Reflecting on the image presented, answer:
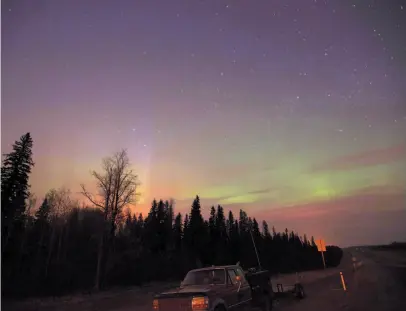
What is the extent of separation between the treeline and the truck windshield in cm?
2458

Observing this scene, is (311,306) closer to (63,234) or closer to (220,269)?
(220,269)

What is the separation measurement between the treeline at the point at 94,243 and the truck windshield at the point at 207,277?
24581 millimetres

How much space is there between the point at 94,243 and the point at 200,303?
48.2 m

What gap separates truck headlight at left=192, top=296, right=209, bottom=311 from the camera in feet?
28.0

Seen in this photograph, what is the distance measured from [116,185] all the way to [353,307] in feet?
104

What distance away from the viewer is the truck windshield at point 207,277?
1035 centimetres

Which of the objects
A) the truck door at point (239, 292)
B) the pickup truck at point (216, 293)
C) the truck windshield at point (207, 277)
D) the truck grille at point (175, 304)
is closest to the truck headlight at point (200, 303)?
the pickup truck at point (216, 293)

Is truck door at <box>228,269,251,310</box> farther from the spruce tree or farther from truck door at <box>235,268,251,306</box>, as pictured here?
the spruce tree

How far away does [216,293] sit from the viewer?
9.23 metres

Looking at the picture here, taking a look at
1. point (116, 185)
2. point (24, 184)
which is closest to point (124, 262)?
point (116, 185)

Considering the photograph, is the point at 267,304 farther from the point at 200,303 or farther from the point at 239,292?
the point at 200,303

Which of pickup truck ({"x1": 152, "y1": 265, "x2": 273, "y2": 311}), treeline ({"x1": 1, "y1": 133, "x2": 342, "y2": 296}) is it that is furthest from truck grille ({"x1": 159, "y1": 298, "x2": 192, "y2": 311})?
treeline ({"x1": 1, "y1": 133, "x2": 342, "y2": 296})

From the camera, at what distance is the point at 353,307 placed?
13078 millimetres

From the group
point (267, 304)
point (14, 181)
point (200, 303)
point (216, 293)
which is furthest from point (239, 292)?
point (14, 181)
